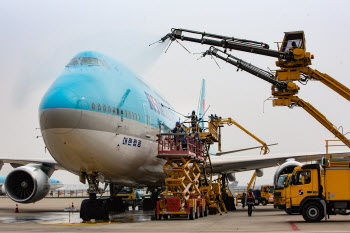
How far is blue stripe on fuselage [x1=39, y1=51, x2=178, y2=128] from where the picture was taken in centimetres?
1279

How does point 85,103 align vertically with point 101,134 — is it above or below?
above

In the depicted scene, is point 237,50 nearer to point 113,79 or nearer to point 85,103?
point 113,79

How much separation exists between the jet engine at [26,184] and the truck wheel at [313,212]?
36.2ft

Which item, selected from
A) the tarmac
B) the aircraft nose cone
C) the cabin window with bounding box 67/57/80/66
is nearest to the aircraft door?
the cabin window with bounding box 67/57/80/66

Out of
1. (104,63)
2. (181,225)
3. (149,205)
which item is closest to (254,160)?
(149,205)

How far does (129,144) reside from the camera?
585 inches

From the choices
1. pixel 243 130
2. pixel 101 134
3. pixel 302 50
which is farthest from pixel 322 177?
pixel 243 130

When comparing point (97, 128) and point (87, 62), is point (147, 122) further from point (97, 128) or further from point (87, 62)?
point (97, 128)

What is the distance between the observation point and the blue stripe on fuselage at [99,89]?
12.8m

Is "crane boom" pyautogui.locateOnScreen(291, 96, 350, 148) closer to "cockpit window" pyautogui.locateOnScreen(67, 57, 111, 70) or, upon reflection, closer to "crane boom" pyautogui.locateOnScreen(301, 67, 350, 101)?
"crane boom" pyautogui.locateOnScreen(301, 67, 350, 101)

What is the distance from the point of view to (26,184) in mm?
19484

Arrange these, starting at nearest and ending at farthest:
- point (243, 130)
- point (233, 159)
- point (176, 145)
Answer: point (176, 145)
point (233, 159)
point (243, 130)

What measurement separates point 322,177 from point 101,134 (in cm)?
738

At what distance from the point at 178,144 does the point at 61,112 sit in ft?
18.0
